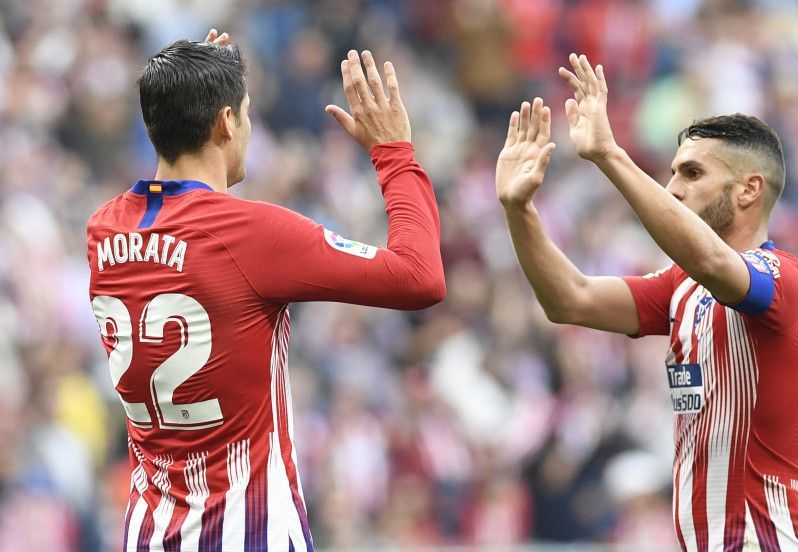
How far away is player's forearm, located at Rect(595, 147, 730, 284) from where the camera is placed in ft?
14.6

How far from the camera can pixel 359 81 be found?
429 centimetres

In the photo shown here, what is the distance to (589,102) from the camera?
15.1ft

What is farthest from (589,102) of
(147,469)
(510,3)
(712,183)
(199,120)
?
(510,3)

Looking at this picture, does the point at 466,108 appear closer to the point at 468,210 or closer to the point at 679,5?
the point at 468,210

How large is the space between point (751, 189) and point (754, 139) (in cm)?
20

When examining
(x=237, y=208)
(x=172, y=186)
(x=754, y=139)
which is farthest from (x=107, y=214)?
(x=754, y=139)

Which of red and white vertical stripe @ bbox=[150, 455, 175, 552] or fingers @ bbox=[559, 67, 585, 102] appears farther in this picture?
Answer: fingers @ bbox=[559, 67, 585, 102]

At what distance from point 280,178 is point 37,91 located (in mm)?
2265

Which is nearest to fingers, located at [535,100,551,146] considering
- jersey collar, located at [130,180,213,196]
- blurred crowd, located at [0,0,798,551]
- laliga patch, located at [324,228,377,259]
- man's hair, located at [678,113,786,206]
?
man's hair, located at [678,113,786,206]

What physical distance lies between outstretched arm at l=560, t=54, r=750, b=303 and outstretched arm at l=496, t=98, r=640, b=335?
224 mm

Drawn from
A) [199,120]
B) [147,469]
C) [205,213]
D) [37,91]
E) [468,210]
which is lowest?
[147,469]

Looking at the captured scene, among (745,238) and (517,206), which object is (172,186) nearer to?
(517,206)

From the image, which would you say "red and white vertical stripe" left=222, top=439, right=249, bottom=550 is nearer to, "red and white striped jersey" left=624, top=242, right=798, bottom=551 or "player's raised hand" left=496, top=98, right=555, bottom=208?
"player's raised hand" left=496, top=98, right=555, bottom=208

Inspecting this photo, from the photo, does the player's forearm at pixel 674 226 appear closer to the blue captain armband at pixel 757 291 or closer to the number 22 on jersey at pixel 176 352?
the blue captain armband at pixel 757 291
